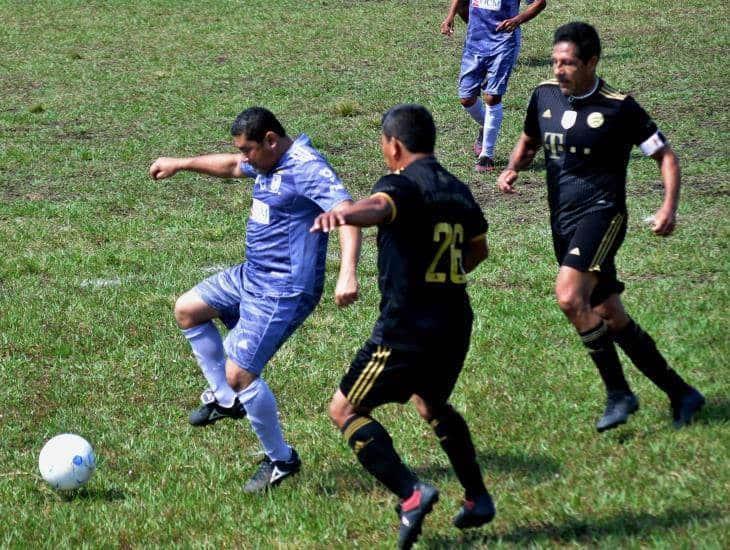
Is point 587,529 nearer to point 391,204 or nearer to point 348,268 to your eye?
point 348,268

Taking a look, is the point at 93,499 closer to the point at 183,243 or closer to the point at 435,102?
the point at 183,243

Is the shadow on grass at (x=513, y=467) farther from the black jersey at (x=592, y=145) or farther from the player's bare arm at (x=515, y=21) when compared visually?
the player's bare arm at (x=515, y=21)

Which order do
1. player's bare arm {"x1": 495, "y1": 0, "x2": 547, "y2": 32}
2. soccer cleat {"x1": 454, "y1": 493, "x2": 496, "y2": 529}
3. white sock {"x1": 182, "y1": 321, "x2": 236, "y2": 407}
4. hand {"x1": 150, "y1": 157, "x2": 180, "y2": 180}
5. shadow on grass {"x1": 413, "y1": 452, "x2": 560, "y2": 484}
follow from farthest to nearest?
player's bare arm {"x1": 495, "y1": 0, "x2": 547, "y2": 32}
hand {"x1": 150, "y1": 157, "x2": 180, "y2": 180}
white sock {"x1": 182, "y1": 321, "x2": 236, "y2": 407}
shadow on grass {"x1": 413, "y1": 452, "x2": 560, "y2": 484}
soccer cleat {"x1": 454, "y1": 493, "x2": 496, "y2": 529}

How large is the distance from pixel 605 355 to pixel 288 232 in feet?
6.08

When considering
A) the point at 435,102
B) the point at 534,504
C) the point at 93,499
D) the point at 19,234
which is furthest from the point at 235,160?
the point at 435,102

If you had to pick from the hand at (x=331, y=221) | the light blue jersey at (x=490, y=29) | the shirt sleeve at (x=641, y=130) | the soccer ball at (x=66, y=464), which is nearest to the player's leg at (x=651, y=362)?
the shirt sleeve at (x=641, y=130)

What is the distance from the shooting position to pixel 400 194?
15.1 ft

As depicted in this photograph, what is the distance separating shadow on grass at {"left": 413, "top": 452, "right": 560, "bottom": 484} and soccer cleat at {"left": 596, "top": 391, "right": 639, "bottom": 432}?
38cm

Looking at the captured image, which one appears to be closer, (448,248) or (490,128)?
(448,248)

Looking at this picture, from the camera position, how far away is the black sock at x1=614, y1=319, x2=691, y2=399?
20.3 ft

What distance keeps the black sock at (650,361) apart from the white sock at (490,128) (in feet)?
23.3

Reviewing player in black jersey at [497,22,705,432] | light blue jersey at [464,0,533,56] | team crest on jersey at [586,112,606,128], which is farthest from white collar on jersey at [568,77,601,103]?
light blue jersey at [464,0,533,56]

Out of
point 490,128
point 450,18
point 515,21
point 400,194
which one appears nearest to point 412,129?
point 400,194

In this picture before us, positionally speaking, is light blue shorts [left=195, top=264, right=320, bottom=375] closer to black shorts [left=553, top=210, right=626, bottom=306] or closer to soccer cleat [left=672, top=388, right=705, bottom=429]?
black shorts [left=553, top=210, right=626, bottom=306]
